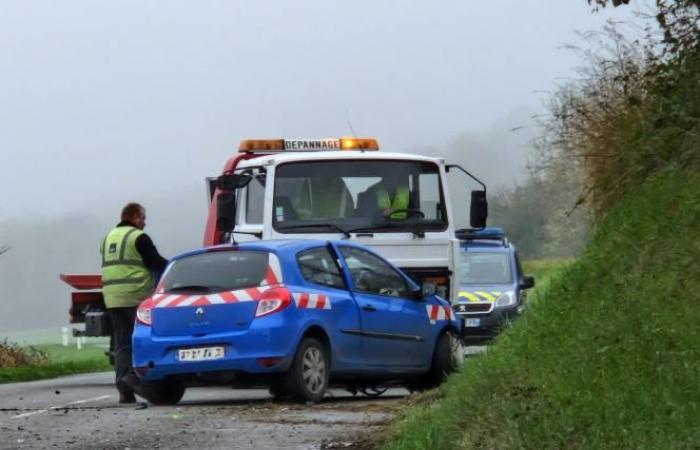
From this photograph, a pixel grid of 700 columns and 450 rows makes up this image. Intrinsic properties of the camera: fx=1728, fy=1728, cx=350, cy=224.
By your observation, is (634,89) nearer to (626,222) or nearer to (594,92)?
(594,92)

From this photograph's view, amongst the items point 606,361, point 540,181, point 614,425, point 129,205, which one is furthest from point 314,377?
point 540,181

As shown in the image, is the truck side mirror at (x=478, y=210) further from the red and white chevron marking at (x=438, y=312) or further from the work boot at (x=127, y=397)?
the work boot at (x=127, y=397)

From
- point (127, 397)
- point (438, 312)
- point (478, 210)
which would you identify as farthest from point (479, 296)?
point (127, 397)

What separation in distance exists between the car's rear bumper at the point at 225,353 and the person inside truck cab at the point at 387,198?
4018 millimetres

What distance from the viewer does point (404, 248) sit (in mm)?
19250

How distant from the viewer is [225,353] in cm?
1568

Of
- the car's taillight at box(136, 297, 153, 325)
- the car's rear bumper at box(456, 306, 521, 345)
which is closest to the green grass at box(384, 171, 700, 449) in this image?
the car's taillight at box(136, 297, 153, 325)

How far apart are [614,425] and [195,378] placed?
8271 millimetres

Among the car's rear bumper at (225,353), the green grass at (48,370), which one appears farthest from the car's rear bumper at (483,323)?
the car's rear bumper at (225,353)

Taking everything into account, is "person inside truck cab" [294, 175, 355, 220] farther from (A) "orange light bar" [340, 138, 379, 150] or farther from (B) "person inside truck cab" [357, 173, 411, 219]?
(A) "orange light bar" [340, 138, 379, 150]

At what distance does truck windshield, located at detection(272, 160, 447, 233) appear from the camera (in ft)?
63.5

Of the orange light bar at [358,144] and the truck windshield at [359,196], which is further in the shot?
the orange light bar at [358,144]

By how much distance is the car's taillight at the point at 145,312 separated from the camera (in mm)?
16281

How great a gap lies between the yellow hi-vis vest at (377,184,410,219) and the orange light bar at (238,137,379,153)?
1680mm
